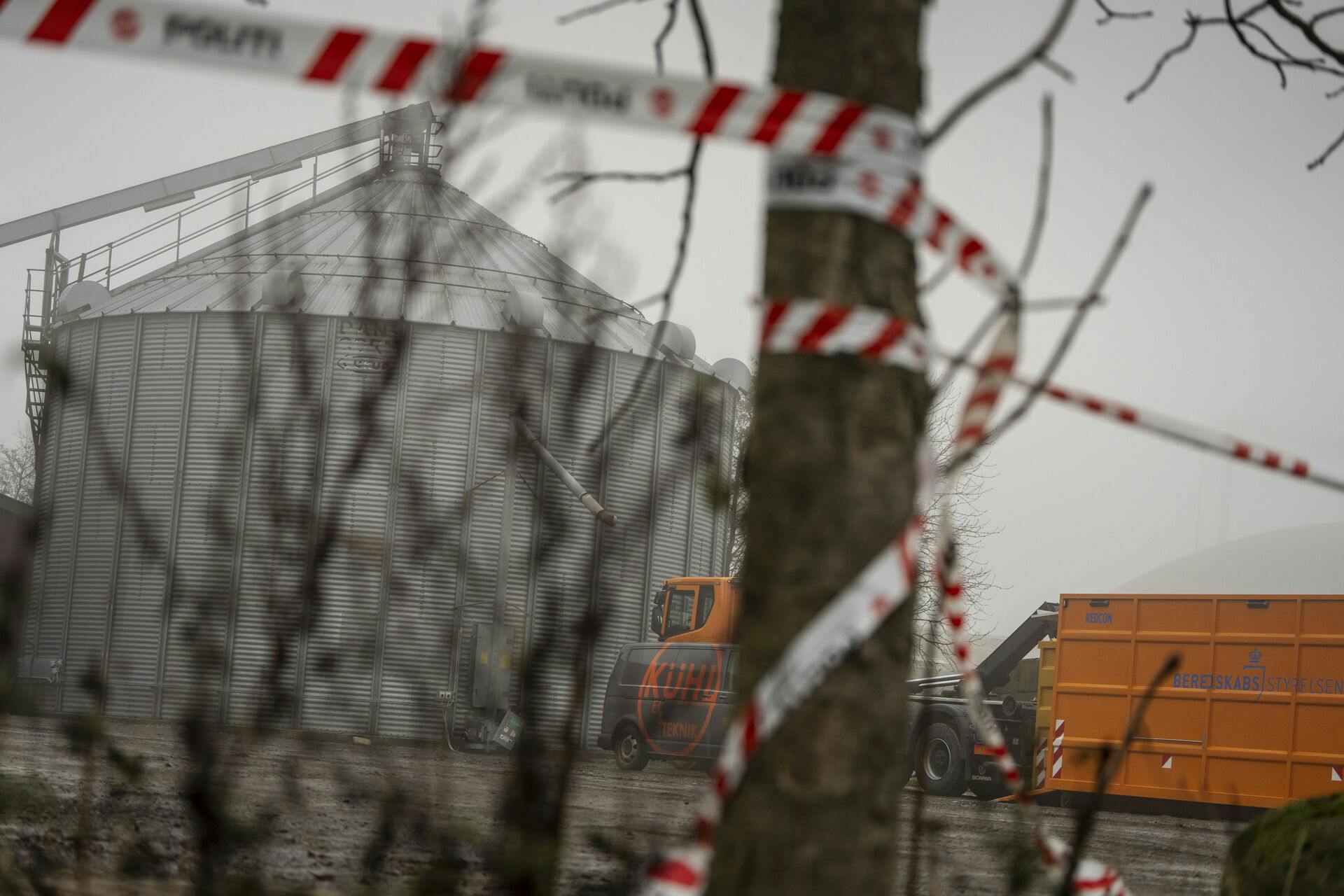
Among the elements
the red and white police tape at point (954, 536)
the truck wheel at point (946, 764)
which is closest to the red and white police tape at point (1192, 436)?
the red and white police tape at point (954, 536)

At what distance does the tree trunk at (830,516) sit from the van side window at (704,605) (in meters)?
18.7

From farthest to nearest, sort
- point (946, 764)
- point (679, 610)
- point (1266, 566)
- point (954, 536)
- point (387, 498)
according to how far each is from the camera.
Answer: point (1266, 566) < point (679, 610) < point (946, 764) < point (387, 498) < point (954, 536)

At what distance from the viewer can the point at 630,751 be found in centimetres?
1994

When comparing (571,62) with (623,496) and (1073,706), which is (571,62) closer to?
(623,496)

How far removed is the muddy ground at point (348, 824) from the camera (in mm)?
2727

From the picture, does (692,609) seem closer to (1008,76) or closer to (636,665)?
(636,665)

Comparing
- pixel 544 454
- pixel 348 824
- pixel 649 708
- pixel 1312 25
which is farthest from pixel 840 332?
pixel 649 708

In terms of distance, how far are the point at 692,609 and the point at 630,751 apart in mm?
2316

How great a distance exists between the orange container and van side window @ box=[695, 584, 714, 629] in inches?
219

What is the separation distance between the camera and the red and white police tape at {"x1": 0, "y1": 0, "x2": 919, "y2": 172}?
6.91 feet

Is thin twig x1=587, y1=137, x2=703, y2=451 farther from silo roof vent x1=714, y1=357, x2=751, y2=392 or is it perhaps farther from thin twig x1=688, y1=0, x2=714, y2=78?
silo roof vent x1=714, y1=357, x2=751, y2=392

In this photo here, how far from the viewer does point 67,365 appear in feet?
8.75

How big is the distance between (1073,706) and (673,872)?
15663 mm


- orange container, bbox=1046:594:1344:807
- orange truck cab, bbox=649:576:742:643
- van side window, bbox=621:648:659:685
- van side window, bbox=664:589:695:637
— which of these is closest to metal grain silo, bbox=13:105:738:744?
orange container, bbox=1046:594:1344:807
